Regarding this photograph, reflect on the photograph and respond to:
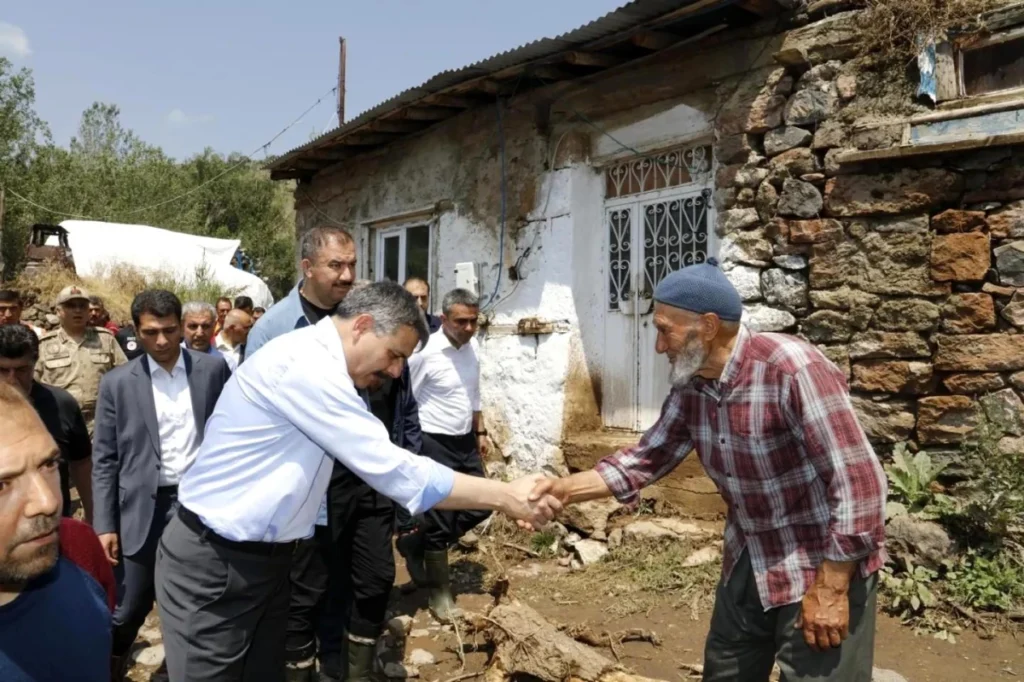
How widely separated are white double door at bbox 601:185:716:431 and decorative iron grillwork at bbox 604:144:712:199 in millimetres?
75

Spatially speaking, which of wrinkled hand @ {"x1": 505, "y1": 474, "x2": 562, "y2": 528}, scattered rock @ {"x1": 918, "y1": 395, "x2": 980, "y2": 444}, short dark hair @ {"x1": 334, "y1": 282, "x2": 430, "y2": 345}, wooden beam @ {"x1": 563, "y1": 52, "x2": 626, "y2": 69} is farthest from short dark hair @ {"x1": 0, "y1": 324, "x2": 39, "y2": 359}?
scattered rock @ {"x1": 918, "y1": 395, "x2": 980, "y2": 444}

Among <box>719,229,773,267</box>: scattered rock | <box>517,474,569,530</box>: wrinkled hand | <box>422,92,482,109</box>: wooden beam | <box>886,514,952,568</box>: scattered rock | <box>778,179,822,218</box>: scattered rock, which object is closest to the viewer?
<box>517,474,569,530</box>: wrinkled hand

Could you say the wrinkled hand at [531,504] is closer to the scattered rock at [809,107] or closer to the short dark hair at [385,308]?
the short dark hair at [385,308]

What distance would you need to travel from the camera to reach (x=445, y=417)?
16.9 feet

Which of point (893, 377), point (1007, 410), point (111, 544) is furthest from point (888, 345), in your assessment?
point (111, 544)

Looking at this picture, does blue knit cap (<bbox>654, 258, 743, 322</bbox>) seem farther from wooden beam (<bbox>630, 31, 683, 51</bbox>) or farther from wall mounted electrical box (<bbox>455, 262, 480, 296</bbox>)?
wall mounted electrical box (<bbox>455, 262, 480, 296</bbox>)

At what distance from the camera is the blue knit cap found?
8.43ft

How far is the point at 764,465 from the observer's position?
2.51 meters

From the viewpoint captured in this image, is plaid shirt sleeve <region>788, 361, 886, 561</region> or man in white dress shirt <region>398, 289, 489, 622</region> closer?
plaid shirt sleeve <region>788, 361, 886, 561</region>

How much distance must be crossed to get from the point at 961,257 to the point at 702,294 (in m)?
2.97

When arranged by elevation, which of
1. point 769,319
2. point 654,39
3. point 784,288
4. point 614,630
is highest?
point 654,39

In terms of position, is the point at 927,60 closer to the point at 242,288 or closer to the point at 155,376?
→ the point at 155,376

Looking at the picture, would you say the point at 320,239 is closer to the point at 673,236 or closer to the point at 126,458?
the point at 126,458

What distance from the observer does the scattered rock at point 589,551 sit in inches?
223
